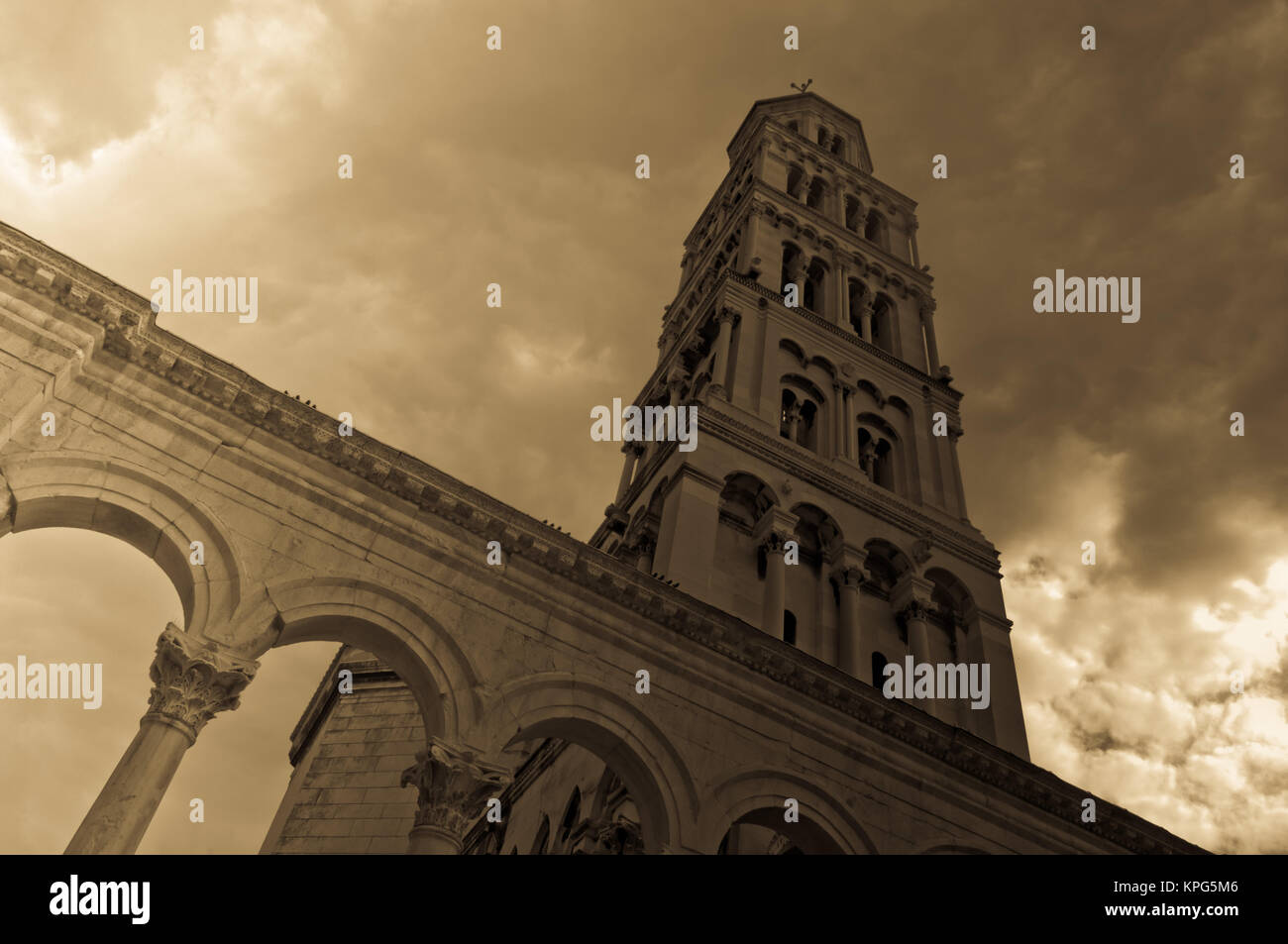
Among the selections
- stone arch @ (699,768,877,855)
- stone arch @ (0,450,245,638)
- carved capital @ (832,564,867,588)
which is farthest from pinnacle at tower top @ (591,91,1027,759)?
stone arch @ (0,450,245,638)

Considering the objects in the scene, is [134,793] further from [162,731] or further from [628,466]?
[628,466]

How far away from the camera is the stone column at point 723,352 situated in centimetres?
2875

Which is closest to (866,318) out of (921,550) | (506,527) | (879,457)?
(879,457)

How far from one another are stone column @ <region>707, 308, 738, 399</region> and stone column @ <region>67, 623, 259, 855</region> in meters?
17.5

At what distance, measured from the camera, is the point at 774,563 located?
24.1 metres

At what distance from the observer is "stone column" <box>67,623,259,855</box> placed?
36.9ft

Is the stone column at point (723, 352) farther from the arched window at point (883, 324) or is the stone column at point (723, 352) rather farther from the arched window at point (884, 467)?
the arched window at point (883, 324)

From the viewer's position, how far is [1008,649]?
84.6 ft

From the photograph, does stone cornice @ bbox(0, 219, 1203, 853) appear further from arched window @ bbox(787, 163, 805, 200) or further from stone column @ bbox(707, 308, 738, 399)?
arched window @ bbox(787, 163, 805, 200)

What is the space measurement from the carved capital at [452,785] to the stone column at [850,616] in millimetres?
11131

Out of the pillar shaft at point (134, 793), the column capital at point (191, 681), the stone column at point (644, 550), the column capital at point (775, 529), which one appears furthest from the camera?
the stone column at point (644, 550)

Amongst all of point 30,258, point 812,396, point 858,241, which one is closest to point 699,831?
point 30,258

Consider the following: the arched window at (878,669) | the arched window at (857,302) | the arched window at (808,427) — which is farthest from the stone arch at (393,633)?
the arched window at (857,302)
